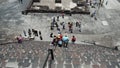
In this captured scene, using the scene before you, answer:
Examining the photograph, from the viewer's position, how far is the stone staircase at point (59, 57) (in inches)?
715

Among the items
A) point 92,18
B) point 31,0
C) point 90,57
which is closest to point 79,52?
point 90,57

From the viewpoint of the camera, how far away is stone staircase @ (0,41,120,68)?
59.6 ft

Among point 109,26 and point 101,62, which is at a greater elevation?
point 101,62

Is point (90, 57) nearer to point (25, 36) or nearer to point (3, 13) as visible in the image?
point (25, 36)

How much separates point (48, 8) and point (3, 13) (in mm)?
6643

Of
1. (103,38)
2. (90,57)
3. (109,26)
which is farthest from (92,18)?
(90,57)

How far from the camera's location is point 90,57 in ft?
65.4

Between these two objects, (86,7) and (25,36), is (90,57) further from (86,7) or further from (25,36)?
(86,7)

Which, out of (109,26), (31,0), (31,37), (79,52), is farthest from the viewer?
(31,0)

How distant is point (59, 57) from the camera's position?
19172mm

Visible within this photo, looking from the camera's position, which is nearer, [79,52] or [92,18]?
[79,52]

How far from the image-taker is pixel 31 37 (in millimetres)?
28641

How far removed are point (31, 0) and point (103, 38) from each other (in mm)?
14033

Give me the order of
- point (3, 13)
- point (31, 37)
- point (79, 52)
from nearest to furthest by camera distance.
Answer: point (79, 52) < point (31, 37) < point (3, 13)
